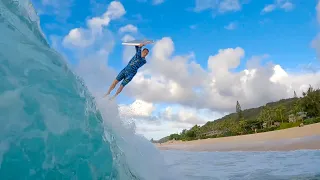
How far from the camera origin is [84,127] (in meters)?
3.99

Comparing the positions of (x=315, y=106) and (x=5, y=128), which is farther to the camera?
(x=315, y=106)

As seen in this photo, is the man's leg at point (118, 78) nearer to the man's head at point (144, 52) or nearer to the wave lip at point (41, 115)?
the man's head at point (144, 52)

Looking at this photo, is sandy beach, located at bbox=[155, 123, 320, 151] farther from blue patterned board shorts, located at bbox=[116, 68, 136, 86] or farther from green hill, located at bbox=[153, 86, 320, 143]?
green hill, located at bbox=[153, 86, 320, 143]

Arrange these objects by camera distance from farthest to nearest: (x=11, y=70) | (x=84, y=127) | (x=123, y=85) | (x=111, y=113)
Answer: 1. (x=123, y=85)
2. (x=111, y=113)
3. (x=84, y=127)
4. (x=11, y=70)

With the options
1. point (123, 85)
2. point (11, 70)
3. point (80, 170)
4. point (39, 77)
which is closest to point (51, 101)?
point (39, 77)

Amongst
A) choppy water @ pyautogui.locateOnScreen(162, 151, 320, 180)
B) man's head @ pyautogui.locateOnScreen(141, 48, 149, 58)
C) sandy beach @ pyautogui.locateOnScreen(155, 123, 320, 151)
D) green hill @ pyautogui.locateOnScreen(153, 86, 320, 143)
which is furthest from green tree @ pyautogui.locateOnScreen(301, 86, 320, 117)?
man's head @ pyautogui.locateOnScreen(141, 48, 149, 58)

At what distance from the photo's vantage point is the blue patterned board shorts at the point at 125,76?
1023 centimetres

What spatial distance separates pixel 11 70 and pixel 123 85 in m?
6.53

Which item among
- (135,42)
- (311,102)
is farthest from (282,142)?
(311,102)

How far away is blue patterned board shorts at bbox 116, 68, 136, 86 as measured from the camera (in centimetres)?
1023

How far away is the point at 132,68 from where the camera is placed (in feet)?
33.8

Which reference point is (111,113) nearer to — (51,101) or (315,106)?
(51,101)

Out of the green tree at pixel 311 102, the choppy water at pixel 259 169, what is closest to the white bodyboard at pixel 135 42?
the choppy water at pixel 259 169

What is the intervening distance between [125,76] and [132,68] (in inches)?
13.7
